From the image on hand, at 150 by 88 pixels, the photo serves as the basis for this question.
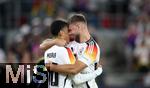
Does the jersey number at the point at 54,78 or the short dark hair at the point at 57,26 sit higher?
the short dark hair at the point at 57,26

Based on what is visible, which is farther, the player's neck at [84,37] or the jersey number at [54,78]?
the player's neck at [84,37]

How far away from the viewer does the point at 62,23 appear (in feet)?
44.0

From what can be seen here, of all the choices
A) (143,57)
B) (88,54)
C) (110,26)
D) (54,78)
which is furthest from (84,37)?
(110,26)

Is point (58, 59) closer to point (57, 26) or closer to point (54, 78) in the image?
point (54, 78)

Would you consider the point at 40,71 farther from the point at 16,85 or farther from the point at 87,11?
the point at 87,11

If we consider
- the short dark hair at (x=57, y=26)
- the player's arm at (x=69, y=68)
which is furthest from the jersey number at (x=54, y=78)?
the short dark hair at (x=57, y=26)

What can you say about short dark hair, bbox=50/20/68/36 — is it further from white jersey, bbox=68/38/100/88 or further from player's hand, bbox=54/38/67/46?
white jersey, bbox=68/38/100/88

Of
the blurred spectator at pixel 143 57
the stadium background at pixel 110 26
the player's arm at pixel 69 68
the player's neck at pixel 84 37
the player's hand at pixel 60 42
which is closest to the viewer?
the player's arm at pixel 69 68

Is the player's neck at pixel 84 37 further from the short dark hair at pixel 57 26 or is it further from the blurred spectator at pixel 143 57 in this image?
the blurred spectator at pixel 143 57

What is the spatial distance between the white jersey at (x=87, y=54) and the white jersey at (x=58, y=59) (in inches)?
6.1

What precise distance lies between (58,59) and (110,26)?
11.0m

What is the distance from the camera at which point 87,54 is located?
525 inches

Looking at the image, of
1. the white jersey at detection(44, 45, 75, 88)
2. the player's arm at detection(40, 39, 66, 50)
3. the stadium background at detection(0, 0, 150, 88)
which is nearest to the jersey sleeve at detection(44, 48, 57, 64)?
the white jersey at detection(44, 45, 75, 88)

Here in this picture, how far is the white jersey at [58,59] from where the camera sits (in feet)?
43.3
